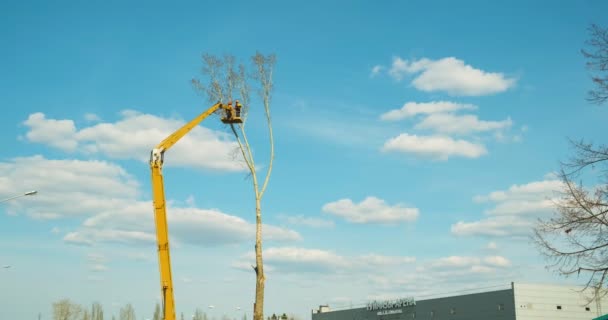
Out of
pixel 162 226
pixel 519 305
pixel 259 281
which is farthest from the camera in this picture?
pixel 519 305

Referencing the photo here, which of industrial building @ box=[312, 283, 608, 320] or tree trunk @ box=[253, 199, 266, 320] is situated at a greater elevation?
tree trunk @ box=[253, 199, 266, 320]

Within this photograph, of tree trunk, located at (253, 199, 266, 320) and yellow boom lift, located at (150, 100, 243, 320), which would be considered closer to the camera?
yellow boom lift, located at (150, 100, 243, 320)

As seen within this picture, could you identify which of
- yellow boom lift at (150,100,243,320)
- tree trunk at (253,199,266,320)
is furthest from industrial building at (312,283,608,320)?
yellow boom lift at (150,100,243,320)

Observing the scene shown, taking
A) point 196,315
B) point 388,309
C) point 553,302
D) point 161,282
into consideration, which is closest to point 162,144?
point 161,282

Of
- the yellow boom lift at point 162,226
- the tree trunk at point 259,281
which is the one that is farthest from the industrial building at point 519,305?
the yellow boom lift at point 162,226

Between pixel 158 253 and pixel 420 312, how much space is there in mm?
59878

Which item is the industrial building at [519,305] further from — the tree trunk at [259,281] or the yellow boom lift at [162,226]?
the yellow boom lift at [162,226]

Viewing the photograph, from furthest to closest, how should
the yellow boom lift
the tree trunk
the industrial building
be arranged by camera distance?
1. the industrial building
2. the tree trunk
3. the yellow boom lift

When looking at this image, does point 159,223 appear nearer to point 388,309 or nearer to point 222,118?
point 222,118

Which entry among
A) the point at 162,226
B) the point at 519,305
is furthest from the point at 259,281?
the point at 519,305

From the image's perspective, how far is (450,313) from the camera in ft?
238

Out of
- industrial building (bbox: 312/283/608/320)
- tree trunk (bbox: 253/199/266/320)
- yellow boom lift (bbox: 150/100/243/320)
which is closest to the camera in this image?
yellow boom lift (bbox: 150/100/243/320)

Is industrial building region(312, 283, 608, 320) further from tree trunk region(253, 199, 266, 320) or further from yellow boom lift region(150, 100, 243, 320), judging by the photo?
yellow boom lift region(150, 100, 243, 320)

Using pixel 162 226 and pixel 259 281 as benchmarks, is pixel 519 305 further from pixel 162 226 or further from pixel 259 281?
pixel 162 226
